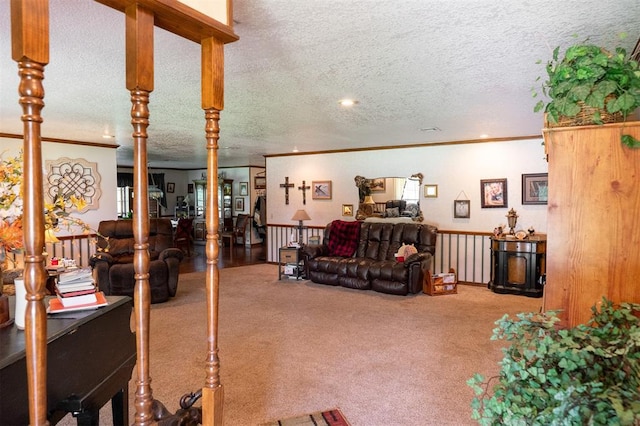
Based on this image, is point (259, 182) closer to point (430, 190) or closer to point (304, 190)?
point (304, 190)

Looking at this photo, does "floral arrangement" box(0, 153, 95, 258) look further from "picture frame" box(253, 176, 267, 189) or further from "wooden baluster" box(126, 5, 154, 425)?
"picture frame" box(253, 176, 267, 189)

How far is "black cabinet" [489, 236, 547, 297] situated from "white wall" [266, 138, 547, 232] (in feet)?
1.82

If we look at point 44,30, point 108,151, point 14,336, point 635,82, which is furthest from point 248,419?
point 108,151

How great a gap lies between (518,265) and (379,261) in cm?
199

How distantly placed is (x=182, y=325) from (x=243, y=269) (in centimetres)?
338

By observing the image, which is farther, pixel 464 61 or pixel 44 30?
pixel 464 61

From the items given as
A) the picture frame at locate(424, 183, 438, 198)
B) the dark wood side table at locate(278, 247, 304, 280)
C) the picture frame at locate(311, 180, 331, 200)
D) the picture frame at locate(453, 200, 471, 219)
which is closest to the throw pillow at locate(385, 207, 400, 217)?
the picture frame at locate(424, 183, 438, 198)

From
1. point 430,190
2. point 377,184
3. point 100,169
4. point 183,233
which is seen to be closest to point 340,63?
point 430,190

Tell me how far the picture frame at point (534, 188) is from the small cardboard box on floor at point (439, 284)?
171 centimetres

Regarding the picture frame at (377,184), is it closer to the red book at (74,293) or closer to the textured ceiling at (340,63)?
the textured ceiling at (340,63)

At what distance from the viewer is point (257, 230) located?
11180mm

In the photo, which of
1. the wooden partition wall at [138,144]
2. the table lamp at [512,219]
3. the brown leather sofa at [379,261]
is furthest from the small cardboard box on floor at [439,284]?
the wooden partition wall at [138,144]

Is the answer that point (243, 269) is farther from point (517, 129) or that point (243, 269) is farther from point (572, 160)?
point (572, 160)

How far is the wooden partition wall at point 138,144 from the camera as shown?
0.97 metres
